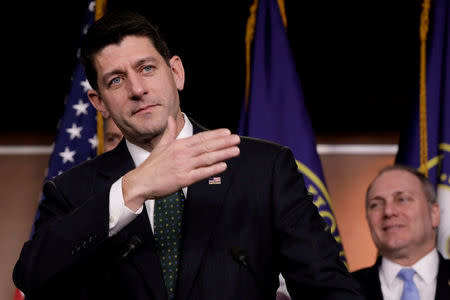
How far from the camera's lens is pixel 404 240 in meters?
3.07

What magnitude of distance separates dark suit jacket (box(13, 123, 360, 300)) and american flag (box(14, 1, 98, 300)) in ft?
5.59

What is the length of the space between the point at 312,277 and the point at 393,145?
9.69ft

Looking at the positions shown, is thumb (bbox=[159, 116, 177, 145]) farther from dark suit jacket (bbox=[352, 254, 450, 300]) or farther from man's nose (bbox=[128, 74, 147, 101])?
dark suit jacket (bbox=[352, 254, 450, 300])

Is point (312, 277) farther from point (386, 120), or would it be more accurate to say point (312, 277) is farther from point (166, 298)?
point (386, 120)

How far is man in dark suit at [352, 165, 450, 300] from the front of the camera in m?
3.00

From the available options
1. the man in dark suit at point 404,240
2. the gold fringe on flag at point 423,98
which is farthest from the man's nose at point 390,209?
the gold fringe on flag at point 423,98

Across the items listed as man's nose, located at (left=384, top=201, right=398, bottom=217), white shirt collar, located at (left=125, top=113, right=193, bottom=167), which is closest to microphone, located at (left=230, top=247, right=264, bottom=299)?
white shirt collar, located at (left=125, top=113, right=193, bottom=167)

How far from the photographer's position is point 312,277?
1338 mm

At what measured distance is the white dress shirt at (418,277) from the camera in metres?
3.02

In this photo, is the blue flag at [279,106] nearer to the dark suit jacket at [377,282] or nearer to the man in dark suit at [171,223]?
the dark suit jacket at [377,282]

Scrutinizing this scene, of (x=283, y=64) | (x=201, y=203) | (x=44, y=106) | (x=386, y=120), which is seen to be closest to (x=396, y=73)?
(x=386, y=120)

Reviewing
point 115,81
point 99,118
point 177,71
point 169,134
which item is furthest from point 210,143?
point 99,118

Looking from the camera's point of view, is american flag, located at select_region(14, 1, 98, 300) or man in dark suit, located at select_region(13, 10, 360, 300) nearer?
man in dark suit, located at select_region(13, 10, 360, 300)

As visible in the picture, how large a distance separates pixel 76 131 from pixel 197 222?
1.97 meters
